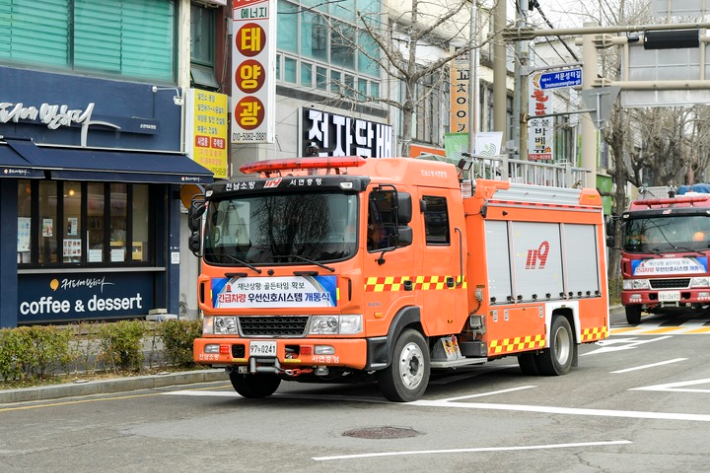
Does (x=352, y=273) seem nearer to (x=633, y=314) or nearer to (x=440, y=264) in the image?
(x=440, y=264)

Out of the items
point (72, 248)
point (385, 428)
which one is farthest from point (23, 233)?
point (385, 428)

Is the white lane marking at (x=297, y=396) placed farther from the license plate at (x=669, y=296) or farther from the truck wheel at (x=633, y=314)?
the truck wheel at (x=633, y=314)

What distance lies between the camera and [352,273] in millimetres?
11695

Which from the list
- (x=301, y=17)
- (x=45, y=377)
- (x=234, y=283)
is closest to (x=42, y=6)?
(x=301, y=17)

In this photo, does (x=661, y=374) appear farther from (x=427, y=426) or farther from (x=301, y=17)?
(x=301, y=17)

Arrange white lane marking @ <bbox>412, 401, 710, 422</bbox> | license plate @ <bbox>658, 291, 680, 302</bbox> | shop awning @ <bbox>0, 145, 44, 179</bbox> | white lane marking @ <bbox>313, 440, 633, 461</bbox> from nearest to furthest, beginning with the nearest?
white lane marking @ <bbox>313, 440, 633, 461</bbox> < white lane marking @ <bbox>412, 401, 710, 422</bbox> < shop awning @ <bbox>0, 145, 44, 179</bbox> < license plate @ <bbox>658, 291, 680, 302</bbox>

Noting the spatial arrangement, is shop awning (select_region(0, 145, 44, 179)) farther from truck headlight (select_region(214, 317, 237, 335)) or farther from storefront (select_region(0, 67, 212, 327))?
truck headlight (select_region(214, 317, 237, 335))

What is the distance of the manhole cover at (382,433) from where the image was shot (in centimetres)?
1006

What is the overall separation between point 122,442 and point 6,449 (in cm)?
101

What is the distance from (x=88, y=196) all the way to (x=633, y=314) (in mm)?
13557

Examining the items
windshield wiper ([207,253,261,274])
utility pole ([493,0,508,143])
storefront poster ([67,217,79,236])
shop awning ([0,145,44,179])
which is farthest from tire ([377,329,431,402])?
storefront poster ([67,217,79,236])

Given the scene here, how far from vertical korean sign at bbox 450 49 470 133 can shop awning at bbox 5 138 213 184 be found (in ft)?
38.7

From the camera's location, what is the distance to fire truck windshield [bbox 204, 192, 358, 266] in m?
11.9

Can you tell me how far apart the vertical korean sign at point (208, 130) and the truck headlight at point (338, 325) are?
11.5 meters
